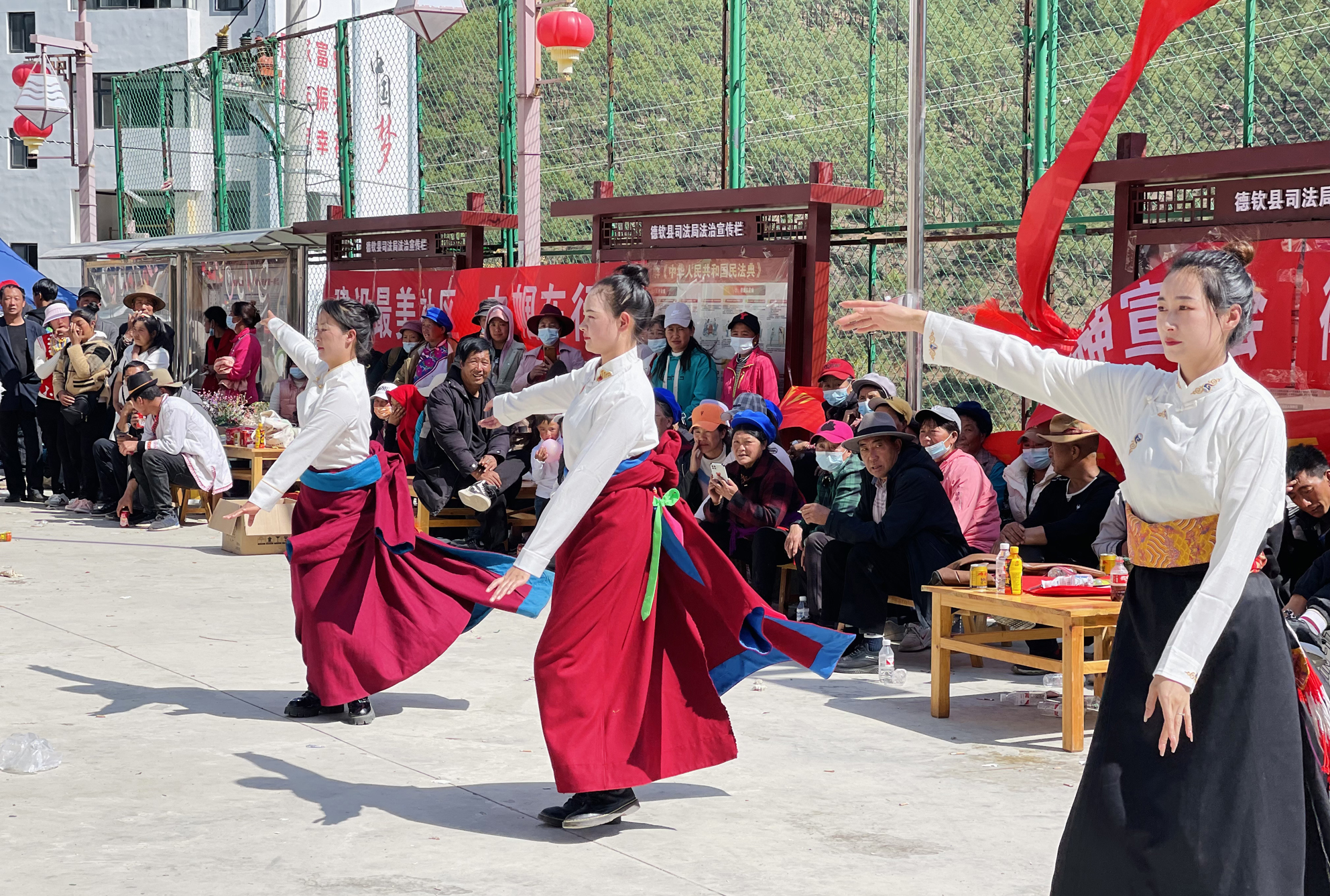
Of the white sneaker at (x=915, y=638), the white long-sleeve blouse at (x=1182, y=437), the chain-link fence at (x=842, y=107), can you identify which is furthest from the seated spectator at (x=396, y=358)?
the white long-sleeve blouse at (x=1182, y=437)

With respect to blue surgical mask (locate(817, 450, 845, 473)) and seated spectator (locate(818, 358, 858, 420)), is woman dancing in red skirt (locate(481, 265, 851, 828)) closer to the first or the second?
blue surgical mask (locate(817, 450, 845, 473))

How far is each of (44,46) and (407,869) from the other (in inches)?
688

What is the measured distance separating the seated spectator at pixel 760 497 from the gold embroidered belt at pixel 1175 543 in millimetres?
4500

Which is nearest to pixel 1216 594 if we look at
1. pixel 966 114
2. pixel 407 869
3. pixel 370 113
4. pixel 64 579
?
pixel 407 869

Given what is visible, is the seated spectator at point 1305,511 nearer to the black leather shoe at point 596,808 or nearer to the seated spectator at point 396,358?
the black leather shoe at point 596,808

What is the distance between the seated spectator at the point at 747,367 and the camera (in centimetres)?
930

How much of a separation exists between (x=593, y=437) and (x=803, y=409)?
467 centimetres

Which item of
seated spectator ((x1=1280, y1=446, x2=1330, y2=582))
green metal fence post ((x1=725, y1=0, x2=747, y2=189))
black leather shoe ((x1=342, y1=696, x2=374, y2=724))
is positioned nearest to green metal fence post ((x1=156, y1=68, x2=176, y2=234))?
green metal fence post ((x1=725, y1=0, x2=747, y2=189))

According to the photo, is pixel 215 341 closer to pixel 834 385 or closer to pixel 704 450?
pixel 834 385

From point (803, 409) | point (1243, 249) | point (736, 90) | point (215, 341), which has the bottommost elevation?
point (803, 409)

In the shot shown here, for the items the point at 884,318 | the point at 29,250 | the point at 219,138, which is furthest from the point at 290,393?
the point at 29,250

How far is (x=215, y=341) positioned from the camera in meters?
13.8

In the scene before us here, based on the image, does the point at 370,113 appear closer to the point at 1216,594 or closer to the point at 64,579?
the point at 64,579

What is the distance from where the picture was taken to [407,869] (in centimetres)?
410
